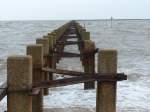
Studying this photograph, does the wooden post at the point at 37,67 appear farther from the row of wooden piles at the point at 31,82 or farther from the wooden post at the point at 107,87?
the wooden post at the point at 107,87

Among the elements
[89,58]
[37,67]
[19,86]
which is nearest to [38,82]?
[19,86]

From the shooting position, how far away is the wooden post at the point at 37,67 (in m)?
6.39

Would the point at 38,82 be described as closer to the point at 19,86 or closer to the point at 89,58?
the point at 19,86

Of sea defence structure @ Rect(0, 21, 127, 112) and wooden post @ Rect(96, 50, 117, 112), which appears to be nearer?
sea defence structure @ Rect(0, 21, 127, 112)

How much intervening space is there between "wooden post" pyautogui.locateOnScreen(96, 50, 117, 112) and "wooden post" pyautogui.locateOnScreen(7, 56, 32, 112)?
1.04m

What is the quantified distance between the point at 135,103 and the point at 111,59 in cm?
356

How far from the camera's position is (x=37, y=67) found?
6.86 meters

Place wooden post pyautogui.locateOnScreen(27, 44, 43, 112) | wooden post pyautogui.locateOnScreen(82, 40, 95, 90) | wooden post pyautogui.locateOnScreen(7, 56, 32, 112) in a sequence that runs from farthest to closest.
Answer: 1. wooden post pyautogui.locateOnScreen(82, 40, 95, 90)
2. wooden post pyautogui.locateOnScreen(27, 44, 43, 112)
3. wooden post pyautogui.locateOnScreen(7, 56, 32, 112)

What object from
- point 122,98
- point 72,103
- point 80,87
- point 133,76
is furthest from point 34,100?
point 133,76

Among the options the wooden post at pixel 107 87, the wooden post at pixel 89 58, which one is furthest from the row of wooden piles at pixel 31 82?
the wooden post at pixel 89 58

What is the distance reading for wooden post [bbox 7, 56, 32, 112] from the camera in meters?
4.87

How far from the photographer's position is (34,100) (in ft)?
21.0

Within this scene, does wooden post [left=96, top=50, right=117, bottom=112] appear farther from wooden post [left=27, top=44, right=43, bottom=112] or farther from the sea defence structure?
wooden post [left=27, top=44, right=43, bottom=112]

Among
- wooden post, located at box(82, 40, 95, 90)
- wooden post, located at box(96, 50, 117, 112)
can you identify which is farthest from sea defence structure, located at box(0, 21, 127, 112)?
wooden post, located at box(82, 40, 95, 90)
